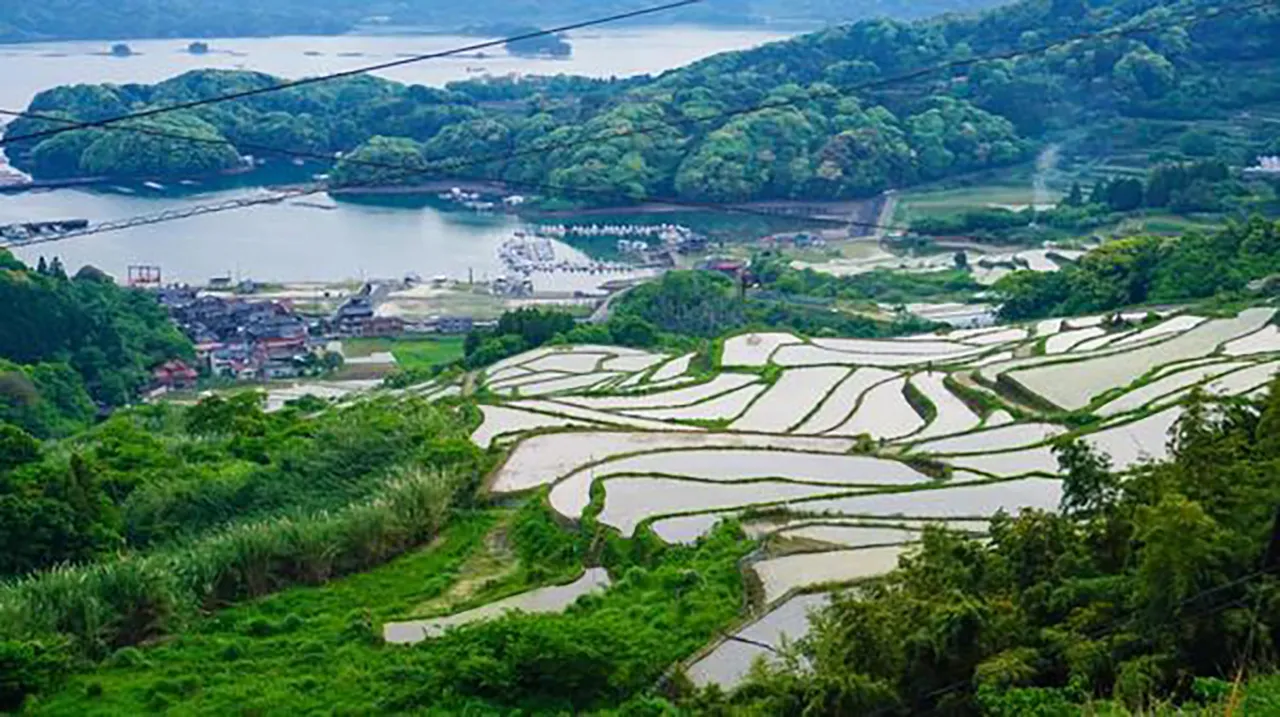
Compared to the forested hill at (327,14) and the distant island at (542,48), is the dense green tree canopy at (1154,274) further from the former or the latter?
the distant island at (542,48)

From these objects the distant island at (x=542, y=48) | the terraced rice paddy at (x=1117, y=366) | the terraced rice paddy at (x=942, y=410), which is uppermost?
the distant island at (x=542, y=48)

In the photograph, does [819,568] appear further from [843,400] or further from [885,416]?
[843,400]

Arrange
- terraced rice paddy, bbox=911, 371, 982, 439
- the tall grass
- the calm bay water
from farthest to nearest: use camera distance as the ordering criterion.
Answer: the calm bay water, terraced rice paddy, bbox=911, 371, 982, 439, the tall grass

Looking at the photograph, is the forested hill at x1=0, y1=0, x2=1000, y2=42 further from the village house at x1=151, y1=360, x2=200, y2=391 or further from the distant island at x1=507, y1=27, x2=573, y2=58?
the village house at x1=151, y1=360, x2=200, y2=391

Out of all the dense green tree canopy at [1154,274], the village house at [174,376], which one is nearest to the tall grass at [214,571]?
the dense green tree canopy at [1154,274]

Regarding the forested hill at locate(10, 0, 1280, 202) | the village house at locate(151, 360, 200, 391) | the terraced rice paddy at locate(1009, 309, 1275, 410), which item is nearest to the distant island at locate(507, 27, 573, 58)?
the forested hill at locate(10, 0, 1280, 202)

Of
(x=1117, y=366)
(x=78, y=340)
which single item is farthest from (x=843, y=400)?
(x=78, y=340)
